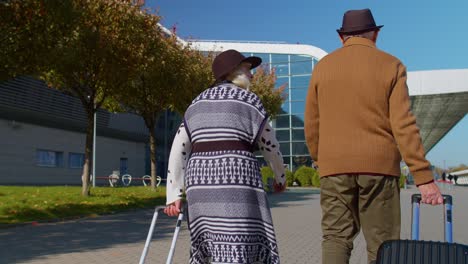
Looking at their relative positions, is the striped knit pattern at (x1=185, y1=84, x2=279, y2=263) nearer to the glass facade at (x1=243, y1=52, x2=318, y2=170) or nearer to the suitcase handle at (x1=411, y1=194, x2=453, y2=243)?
the suitcase handle at (x1=411, y1=194, x2=453, y2=243)

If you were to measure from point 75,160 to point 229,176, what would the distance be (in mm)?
40887

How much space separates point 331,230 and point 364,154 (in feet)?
1.70

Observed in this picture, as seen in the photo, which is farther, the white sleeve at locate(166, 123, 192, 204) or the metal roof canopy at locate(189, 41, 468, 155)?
the metal roof canopy at locate(189, 41, 468, 155)

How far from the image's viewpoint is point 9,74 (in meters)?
12.9

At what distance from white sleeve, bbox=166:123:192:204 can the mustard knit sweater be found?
2.88 ft

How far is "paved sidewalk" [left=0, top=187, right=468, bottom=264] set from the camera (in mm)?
7941

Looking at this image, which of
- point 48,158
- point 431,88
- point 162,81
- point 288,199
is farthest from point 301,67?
point 162,81

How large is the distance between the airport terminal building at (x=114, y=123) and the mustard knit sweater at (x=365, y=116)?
27.3 metres

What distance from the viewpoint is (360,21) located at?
3678 millimetres

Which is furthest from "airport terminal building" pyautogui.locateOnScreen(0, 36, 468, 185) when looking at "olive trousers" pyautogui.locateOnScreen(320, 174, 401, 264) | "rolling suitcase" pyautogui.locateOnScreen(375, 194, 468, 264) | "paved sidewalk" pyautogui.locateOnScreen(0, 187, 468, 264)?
"rolling suitcase" pyautogui.locateOnScreen(375, 194, 468, 264)

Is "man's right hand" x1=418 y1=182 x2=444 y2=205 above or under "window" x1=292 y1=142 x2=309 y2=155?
under

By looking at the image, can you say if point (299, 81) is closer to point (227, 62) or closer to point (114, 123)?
point (114, 123)

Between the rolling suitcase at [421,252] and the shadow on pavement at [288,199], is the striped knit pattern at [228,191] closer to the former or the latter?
the rolling suitcase at [421,252]

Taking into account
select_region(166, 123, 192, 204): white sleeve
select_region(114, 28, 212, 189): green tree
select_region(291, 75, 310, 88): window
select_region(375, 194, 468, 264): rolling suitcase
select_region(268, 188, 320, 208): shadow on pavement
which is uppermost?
select_region(291, 75, 310, 88): window
